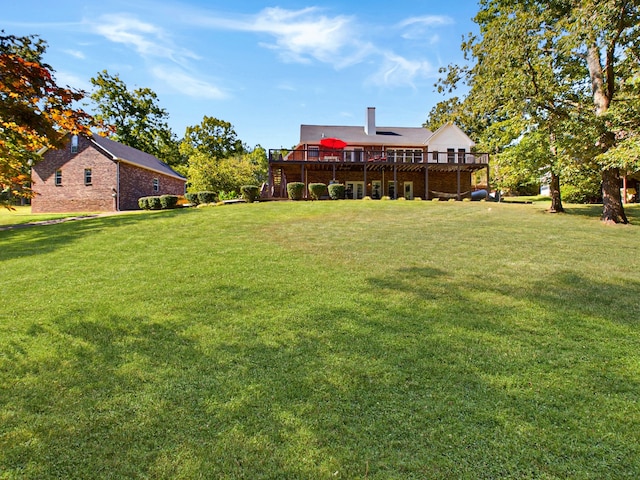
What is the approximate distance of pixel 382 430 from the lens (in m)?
2.63

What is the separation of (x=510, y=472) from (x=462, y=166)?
2755 centimetres

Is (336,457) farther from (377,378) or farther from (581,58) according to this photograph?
(581,58)

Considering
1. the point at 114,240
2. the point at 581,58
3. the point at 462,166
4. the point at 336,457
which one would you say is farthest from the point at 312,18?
the point at 462,166

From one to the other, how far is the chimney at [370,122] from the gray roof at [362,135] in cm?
42

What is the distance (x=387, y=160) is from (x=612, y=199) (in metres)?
14.7

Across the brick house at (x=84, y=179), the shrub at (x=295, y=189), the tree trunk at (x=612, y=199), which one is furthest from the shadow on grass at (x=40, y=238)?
the tree trunk at (x=612, y=199)

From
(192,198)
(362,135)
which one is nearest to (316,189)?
(192,198)

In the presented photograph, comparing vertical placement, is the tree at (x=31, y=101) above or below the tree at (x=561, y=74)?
below

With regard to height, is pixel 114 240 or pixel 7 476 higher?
pixel 114 240

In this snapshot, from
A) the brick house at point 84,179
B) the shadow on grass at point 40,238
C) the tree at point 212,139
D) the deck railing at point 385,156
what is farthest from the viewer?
the tree at point 212,139

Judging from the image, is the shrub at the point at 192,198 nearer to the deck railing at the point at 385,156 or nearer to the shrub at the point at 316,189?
the deck railing at the point at 385,156

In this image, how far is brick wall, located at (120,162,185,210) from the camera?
82.0 ft

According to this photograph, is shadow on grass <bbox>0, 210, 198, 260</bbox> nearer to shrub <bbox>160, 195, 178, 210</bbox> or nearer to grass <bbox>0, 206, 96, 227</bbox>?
grass <bbox>0, 206, 96, 227</bbox>

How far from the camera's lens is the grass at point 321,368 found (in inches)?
94.4
